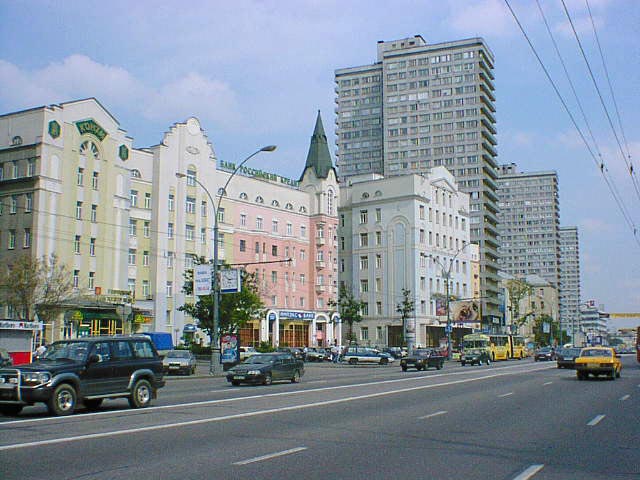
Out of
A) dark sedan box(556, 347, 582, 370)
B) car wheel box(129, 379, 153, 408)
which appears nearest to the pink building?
dark sedan box(556, 347, 582, 370)

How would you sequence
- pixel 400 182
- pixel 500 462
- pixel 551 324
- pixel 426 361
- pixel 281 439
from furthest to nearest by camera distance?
pixel 551 324
pixel 400 182
pixel 426 361
pixel 281 439
pixel 500 462

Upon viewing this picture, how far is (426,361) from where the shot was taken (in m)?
46.2

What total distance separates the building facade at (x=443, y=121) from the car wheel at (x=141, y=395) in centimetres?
10016

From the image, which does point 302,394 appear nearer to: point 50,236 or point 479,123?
point 50,236

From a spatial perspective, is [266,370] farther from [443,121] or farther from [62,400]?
[443,121]

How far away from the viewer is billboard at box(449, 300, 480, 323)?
9175 centimetres

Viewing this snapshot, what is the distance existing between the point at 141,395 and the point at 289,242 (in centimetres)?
6069

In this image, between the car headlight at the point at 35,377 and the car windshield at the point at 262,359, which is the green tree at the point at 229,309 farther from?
the car headlight at the point at 35,377

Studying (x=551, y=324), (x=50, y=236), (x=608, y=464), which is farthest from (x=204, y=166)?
(x=551, y=324)

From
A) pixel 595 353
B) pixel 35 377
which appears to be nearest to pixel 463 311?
pixel 595 353

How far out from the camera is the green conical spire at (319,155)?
82.6m

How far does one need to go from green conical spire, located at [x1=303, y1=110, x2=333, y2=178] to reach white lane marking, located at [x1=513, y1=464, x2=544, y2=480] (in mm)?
73436

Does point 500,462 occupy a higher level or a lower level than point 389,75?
lower

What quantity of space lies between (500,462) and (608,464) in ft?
4.96
